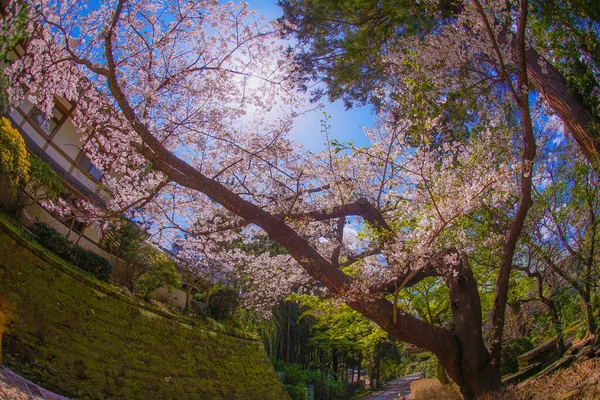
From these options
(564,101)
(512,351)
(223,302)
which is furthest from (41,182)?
(512,351)

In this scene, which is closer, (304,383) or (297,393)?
(297,393)

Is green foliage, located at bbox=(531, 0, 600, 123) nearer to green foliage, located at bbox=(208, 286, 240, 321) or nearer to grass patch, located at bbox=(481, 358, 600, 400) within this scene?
grass patch, located at bbox=(481, 358, 600, 400)

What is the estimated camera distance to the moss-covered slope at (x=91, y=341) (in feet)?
16.5

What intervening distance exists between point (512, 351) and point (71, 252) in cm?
977

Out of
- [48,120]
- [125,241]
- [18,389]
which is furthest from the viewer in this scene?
[125,241]

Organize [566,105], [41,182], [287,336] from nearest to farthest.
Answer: [566,105] → [41,182] → [287,336]

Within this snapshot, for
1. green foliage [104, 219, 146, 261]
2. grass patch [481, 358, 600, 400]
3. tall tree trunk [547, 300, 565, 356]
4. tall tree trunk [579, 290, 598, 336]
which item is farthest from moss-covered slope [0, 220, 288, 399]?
tall tree trunk [579, 290, 598, 336]

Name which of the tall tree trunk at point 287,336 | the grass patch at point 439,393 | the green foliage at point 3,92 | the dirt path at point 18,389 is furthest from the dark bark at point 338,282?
the tall tree trunk at point 287,336

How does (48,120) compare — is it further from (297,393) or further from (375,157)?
(297,393)

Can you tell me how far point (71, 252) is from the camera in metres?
7.71

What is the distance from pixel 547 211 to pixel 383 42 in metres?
3.97

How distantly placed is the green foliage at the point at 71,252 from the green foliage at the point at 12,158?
961 mm

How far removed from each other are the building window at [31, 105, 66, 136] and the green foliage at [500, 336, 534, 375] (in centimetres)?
1244

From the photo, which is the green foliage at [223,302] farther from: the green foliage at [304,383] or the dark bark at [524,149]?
the dark bark at [524,149]
